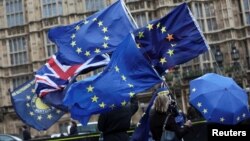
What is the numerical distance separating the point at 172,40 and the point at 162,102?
2.17 m

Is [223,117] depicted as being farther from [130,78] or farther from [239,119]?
[130,78]

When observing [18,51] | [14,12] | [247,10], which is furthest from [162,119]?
[14,12]

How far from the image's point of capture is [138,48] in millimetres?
8719

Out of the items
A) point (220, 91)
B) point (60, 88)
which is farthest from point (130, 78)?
point (60, 88)

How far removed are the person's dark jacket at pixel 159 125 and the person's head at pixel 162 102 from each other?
4.7 inches

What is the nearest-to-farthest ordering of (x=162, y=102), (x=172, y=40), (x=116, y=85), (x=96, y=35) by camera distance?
(x=162, y=102)
(x=116, y=85)
(x=172, y=40)
(x=96, y=35)

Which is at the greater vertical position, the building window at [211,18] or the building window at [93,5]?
the building window at [93,5]

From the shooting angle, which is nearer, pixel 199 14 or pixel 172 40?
pixel 172 40

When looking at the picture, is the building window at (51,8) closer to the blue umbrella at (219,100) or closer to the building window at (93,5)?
the building window at (93,5)

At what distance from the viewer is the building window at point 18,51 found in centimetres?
3756

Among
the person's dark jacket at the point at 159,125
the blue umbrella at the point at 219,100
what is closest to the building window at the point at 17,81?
the blue umbrella at the point at 219,100

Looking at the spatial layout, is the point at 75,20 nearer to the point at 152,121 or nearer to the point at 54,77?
the point at 54,77

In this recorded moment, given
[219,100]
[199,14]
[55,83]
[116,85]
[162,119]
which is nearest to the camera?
[162,119]

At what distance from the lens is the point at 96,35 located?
1150 centimetres
